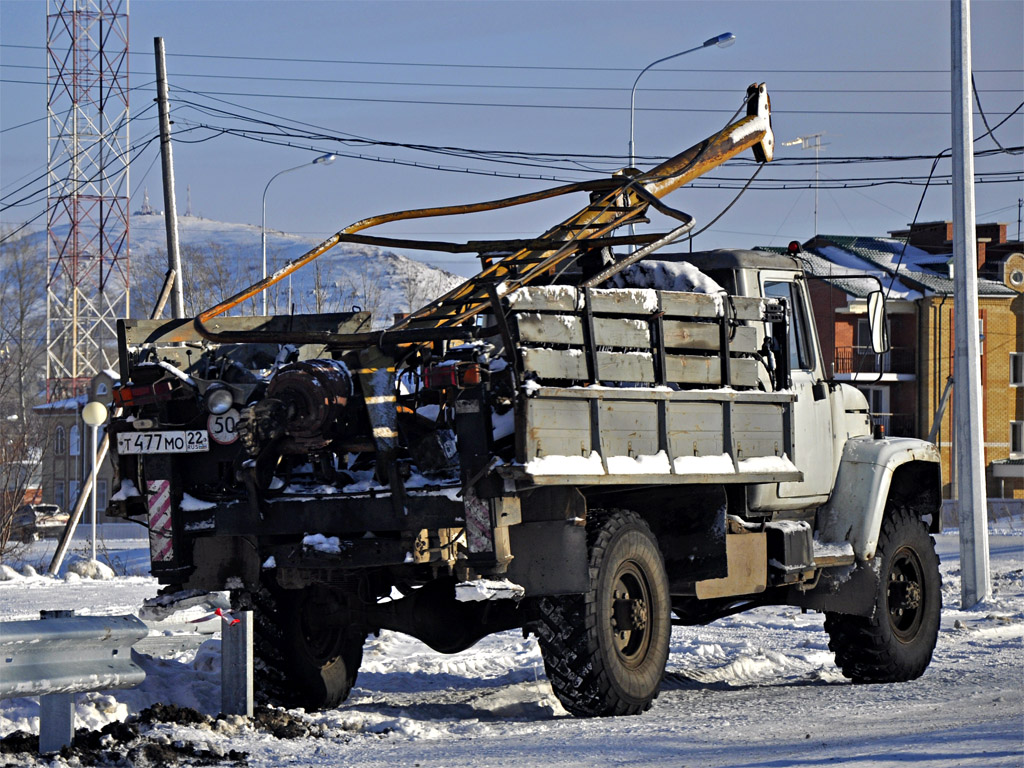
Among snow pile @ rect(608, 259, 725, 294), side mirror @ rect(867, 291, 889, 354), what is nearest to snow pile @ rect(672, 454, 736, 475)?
snow pile @ rect(608, 259, 725, 294)

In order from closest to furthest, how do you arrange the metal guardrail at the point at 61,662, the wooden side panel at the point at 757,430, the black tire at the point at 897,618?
the metal guardrail at the point at 61,662, the wooden side panel at the point at 757,430, the black tire at the point at 897,618

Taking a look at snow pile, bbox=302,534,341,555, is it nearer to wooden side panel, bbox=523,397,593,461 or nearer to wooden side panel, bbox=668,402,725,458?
wooden side panel, bbox=523,397,593,461

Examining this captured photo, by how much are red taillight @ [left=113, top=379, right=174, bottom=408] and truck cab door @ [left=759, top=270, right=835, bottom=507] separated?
4.14m

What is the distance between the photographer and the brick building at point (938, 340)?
55.4 metres

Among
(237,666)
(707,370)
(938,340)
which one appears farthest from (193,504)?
(938,340)

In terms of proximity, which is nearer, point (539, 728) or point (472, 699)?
point (539, 728)

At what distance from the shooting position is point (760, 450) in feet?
30.3

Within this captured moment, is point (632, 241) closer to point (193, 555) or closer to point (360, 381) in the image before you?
point (360, 381)

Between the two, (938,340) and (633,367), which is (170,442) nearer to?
(633,367)

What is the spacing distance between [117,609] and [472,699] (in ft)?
19.1

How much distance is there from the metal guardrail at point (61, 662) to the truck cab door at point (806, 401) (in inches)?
189

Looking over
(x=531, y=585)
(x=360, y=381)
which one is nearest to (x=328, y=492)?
(x=360, y=381)

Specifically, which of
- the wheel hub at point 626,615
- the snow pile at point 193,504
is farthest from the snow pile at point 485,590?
the snow pile at point 193,504

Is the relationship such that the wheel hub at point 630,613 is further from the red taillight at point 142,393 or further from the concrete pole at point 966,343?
the concrete pole at point 966,343
